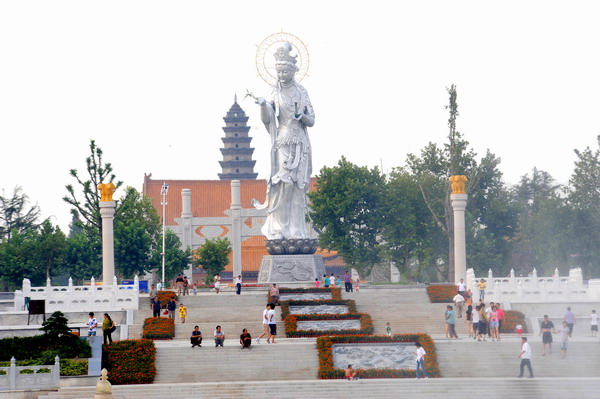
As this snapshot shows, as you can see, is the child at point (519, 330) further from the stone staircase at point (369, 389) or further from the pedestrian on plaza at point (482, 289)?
the stone staircase at point (369, 389)

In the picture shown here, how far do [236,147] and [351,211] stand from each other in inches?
1552

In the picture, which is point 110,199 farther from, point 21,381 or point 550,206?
point 550,206

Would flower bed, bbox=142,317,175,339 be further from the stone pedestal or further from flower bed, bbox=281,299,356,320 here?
the stone pedestal

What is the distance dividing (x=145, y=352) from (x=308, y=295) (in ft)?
34.0

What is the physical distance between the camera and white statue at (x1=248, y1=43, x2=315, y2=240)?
44156 mm

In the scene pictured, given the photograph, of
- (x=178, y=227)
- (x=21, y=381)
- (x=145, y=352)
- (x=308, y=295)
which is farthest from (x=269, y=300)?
(x=178, y=227)

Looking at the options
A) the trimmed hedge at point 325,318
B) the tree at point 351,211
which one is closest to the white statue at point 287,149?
the trimmed hedge at point 325,318

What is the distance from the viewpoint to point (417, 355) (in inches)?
1142

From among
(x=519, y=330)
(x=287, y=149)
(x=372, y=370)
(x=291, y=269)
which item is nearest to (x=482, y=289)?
(x=519, y=330)

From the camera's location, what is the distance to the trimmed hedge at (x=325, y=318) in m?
33.7

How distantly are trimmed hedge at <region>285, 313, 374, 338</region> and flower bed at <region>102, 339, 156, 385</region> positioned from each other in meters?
5.13

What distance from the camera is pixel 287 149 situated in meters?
44.5

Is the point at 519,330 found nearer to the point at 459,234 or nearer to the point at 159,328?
the point at 159,328

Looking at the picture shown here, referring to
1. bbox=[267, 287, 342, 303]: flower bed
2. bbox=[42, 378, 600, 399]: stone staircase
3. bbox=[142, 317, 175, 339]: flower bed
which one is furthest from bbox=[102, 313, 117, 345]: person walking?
bbox=[267, 287, 342, 303]: flower bed
